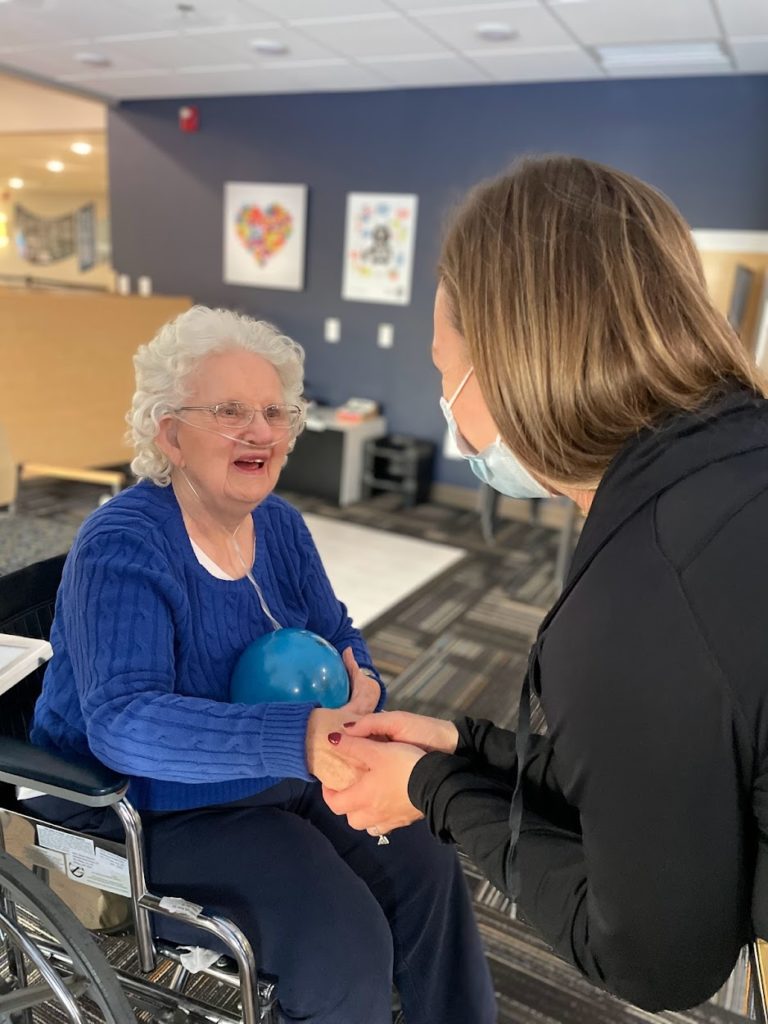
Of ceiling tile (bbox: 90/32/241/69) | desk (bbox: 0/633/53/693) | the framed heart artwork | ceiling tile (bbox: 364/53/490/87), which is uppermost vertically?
ceiling tile (bbox: 90/32/241/69)

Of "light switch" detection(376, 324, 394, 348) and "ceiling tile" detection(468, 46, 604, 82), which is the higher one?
"ceiling tile" detection(468, 46, 604, 82)

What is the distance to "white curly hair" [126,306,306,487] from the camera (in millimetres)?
1262

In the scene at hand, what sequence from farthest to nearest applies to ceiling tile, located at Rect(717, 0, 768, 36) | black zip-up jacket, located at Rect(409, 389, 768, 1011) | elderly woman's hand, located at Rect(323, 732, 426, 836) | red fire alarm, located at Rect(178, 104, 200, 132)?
1. red fire alarm, located at Rect(178, 104, 200, 132)
2. ceiling tile, located at Rect(717, 0, 768, 36)
3. elderly woman's hand, located at Rect(323, 732, 426, 836)
4. black zip-up jacket, located at Rect(409, 389, 768, 1011)

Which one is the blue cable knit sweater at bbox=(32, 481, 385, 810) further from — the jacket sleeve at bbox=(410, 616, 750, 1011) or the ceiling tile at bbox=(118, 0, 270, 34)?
the ceiling tile at bbox=(118, 0, 270, 34)

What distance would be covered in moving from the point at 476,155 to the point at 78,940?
188 inches

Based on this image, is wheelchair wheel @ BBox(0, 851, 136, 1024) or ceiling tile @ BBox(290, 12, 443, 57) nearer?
wheelchair wheel @ BBox(0, 851, 136, 1024)

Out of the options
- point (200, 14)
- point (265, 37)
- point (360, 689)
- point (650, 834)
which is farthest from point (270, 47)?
point (650, 834)

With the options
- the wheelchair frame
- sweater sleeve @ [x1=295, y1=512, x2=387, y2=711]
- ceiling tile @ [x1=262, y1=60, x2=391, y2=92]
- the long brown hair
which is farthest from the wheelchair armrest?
ceiling tile @ [x1=262, y1=60, x2=391, y2=92]

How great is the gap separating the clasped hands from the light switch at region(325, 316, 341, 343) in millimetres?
4521

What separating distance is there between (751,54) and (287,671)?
392cm

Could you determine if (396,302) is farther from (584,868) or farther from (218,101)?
(584,868)

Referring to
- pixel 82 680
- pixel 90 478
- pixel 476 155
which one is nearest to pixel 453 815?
Answer: pixel 82 680

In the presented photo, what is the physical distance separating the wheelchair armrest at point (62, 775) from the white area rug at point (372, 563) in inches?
87.7

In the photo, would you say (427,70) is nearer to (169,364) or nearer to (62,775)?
(169,364)
